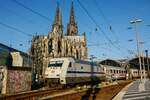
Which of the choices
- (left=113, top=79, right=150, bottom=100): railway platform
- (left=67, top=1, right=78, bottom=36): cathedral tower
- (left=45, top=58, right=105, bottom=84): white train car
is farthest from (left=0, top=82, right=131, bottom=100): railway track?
(left=67, top=1, right=78, bottom=36): cathedral tower

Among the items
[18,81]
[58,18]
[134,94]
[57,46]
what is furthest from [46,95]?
[58,18]

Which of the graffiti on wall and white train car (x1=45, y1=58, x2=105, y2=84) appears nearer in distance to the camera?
the graffiti on wall

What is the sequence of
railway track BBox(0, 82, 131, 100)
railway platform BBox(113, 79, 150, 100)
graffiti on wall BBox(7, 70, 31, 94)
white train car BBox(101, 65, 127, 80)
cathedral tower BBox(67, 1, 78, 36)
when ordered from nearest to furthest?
1. railway track BBox(0, 82, 131, 100)
2. railway platform BBox(113, 79, 150, 100)
3. graffiti on wall BBox(7, 70, 31, 94)
4. white train car BBox(101, 65, 127, 80)
5. cathedral tower BBox(67, 1, 78, 36)

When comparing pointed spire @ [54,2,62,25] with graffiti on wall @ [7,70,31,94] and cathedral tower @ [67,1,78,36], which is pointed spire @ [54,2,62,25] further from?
graffiti on wall @ [7,70,31,94]

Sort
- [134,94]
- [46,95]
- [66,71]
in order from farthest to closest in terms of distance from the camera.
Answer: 1. [66,71]
2. [46,95]
3. [134,94]

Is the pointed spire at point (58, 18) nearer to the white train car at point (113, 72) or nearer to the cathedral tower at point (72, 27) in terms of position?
the cathedral tower at point (72, 27)

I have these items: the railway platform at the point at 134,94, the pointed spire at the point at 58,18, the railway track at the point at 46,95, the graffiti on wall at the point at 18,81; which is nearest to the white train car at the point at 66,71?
the graffiti on wall at the point at 18,81

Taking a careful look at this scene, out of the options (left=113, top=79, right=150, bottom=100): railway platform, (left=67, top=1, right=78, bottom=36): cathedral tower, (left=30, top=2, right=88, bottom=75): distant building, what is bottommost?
(left=113, top=79, right=150, bottom=100): railway platform

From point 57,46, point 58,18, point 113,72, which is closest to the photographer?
point 113,72

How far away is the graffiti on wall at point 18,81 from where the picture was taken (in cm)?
2616

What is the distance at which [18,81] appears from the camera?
27922 mm

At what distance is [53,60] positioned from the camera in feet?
98.4

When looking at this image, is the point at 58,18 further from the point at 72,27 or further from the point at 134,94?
the point at 134,94

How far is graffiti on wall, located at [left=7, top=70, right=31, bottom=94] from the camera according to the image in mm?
26156
